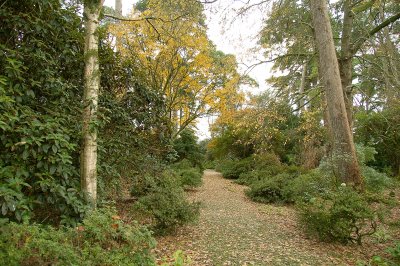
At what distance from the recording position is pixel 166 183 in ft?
18.0

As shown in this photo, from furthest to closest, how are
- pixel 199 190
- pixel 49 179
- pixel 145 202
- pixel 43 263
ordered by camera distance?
pixel 199 190 → pixel 145 202 → pixel 49 179 → pixel 43 263

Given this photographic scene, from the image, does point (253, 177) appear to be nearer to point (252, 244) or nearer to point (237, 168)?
point (237, 168)

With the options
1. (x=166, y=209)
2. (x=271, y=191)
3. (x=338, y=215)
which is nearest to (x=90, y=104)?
(x=166, y=209)

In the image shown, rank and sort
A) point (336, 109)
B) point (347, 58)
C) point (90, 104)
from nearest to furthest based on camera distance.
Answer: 1. point (90, 104)
2. point (336, 109)
3. point (347, 58)

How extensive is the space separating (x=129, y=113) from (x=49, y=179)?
7.08 feet

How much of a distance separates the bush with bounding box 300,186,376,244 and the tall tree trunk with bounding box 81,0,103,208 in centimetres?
359

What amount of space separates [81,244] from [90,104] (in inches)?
71.7

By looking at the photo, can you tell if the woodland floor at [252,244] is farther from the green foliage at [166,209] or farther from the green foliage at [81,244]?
the green foliage at [81,244]

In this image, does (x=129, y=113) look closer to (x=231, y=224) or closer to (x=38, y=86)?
(x=38, y=86)

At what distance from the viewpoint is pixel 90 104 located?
3582 millimetres

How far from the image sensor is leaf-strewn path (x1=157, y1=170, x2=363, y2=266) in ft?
12.9

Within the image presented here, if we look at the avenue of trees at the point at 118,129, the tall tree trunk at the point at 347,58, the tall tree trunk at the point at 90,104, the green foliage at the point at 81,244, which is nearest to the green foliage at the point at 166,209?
the avenue of trees at the point at 118,129

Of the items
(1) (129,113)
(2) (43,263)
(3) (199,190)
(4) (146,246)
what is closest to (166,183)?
(1) (129,113)

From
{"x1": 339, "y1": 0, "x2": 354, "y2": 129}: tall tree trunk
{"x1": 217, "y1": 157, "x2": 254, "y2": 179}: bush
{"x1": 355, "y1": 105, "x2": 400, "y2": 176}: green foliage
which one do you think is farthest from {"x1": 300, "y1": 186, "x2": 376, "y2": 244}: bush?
{"x1": 217, "y1": 157, "x2": 254, "y2": 179}: bush
